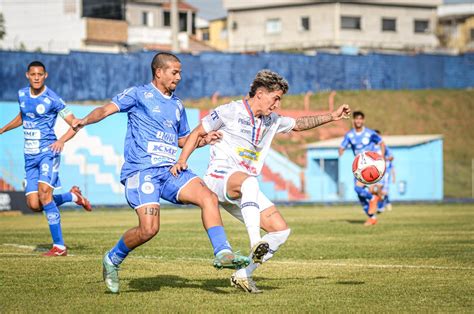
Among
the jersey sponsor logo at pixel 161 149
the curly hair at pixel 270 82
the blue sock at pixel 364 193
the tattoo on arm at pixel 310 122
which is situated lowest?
the blue sock at pixel 364 193

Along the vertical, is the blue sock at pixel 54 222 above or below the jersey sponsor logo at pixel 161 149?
below

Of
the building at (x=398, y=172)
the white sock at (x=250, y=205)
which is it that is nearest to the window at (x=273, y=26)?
the building at (x=398, y=172)

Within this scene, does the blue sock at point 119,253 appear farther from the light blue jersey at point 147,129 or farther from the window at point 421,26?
the window at point 421,26

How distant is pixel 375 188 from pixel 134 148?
46.2ft

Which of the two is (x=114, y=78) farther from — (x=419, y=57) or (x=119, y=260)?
(x=119, y=260)

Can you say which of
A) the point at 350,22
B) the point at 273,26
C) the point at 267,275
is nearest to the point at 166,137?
the point at 267,275

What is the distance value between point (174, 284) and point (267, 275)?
1.48 meters

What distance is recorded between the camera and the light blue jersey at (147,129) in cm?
1087

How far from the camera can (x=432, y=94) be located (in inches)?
2569

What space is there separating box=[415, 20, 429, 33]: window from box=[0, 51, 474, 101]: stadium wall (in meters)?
22.8

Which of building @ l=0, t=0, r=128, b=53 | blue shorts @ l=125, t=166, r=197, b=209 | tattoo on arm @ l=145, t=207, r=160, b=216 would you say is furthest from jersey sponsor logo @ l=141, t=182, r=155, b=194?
building @ l=0, t=0, r=128, b=53

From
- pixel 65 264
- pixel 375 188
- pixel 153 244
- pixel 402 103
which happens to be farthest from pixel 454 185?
pixel 65 264

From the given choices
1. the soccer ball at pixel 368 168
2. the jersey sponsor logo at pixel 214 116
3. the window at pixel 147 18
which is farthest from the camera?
the window at pixel 147 18

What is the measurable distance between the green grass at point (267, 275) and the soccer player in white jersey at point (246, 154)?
0.64 m
